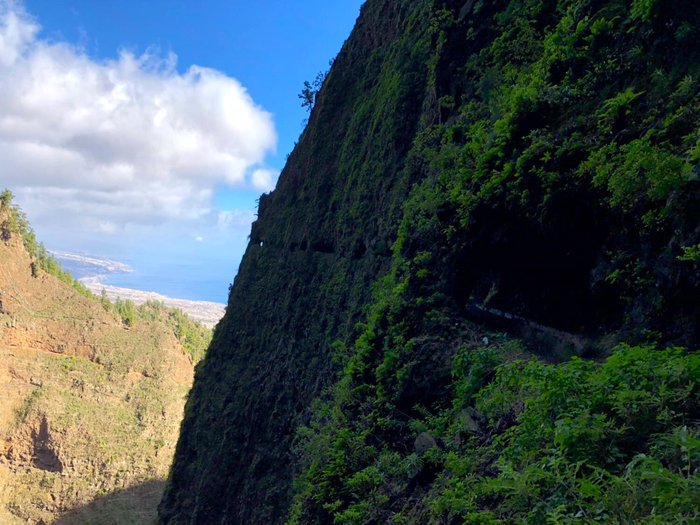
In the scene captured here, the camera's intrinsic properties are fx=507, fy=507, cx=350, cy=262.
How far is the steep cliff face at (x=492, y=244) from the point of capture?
5.23 meters

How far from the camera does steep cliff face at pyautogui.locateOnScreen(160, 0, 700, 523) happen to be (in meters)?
5.23

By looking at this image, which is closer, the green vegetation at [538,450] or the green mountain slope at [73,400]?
the green vegetation at [538,450]

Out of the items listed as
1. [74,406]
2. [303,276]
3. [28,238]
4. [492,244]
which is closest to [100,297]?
[28,238]

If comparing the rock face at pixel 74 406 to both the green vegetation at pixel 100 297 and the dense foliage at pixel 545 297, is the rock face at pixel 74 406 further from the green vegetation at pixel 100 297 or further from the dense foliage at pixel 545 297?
the dense foliage at pixel 545 297

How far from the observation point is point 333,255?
15.7 meters

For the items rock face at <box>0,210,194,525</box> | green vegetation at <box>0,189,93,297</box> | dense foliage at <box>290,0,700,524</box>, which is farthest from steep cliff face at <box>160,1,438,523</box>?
green vegetation at <box>0,189,93,297</box>

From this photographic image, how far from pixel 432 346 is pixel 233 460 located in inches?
456

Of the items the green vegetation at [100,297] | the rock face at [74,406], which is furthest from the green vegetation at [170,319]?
the rock face at [74,406]

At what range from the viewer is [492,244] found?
7.66 metres

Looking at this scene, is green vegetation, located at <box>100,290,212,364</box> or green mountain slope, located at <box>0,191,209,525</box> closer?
green mountain slope, located at <box>0,191,209,525</box>

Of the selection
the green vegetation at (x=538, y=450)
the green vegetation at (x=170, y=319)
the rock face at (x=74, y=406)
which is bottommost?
the rock face at (x=74, y=406)

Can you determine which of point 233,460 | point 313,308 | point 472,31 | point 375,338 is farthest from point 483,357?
point 233,460

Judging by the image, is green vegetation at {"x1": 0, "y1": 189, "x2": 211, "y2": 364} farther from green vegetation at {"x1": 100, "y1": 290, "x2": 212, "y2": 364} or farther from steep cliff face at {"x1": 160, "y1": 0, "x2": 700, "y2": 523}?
steep cliff face at {"x1": 160, "y1": 0, "x2": 700, "y2": 523}

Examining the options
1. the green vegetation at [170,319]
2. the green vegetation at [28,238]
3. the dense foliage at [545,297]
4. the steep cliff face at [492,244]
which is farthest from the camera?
the green vegetation at [170,319]
